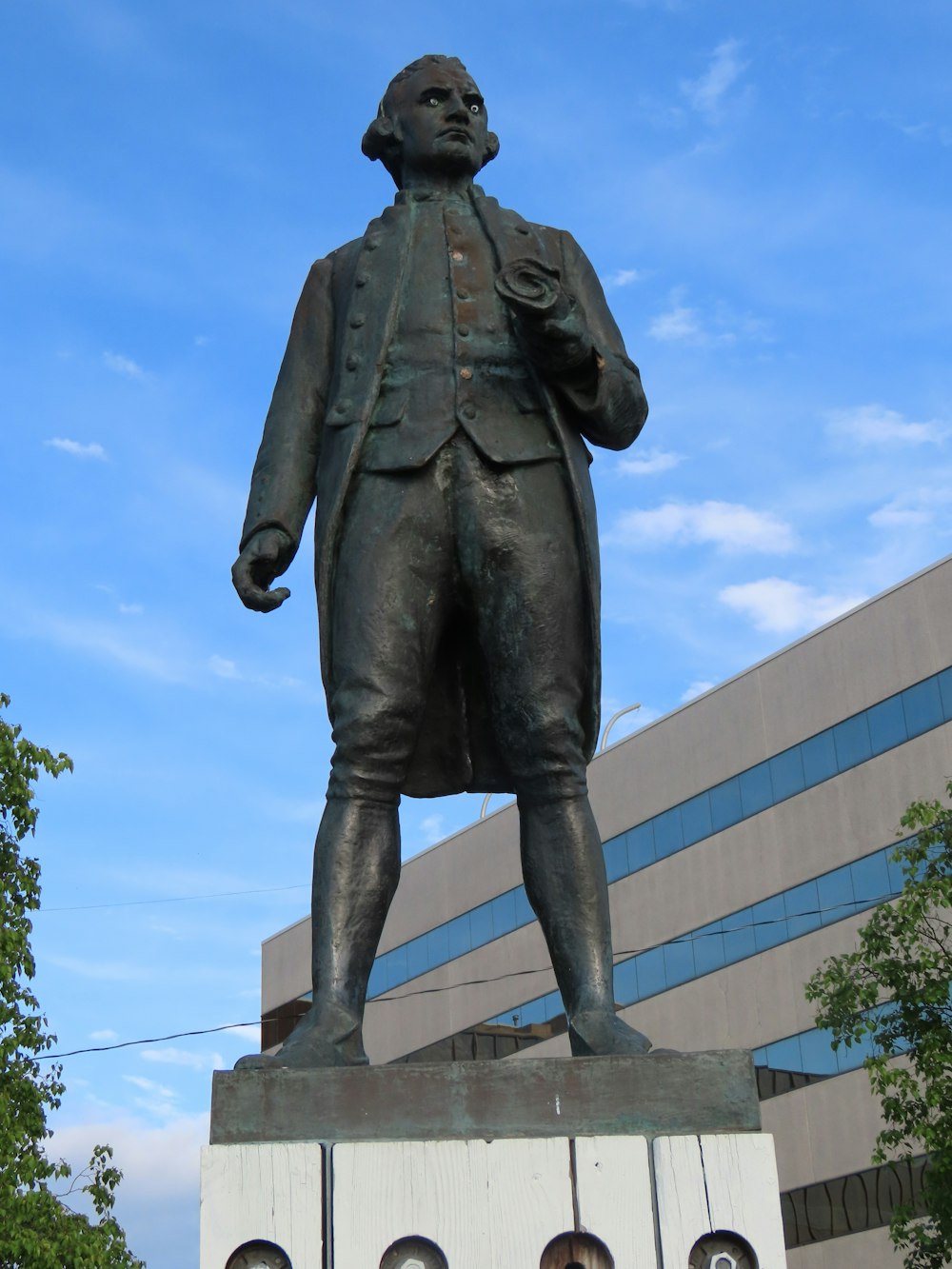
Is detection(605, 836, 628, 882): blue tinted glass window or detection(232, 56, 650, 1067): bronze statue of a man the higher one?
detection(605, 836, 628, 882): blue tinted glass window

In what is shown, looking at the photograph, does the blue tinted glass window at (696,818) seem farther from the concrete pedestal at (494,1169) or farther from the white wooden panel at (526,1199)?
the white wooden panel at (526,1199)

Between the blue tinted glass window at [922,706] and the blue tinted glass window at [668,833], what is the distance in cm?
646

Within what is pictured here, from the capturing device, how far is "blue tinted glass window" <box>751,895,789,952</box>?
3319 cm

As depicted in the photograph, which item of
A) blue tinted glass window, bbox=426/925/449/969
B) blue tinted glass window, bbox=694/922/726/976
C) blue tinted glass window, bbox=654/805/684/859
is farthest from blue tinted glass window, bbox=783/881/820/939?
blue tinted glass window, bbox=426/925/449/969

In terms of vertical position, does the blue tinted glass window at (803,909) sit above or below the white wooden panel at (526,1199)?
above

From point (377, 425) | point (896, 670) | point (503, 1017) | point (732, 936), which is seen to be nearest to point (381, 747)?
point (377, 425)

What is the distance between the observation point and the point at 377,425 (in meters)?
5.11

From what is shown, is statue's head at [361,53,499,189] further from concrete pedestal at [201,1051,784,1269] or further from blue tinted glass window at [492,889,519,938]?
blue tinted glass window at [492,889,519,938]

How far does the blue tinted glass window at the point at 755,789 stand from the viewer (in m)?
34.5

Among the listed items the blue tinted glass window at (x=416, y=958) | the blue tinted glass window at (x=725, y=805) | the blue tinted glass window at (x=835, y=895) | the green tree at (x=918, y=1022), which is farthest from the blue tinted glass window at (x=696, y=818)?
the green tree at (x=918, y=1022)

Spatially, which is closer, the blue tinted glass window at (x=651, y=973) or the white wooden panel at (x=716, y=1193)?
the white wooden panel at (x=716, y=1193)

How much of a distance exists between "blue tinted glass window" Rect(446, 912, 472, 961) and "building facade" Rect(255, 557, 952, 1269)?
0.08 m

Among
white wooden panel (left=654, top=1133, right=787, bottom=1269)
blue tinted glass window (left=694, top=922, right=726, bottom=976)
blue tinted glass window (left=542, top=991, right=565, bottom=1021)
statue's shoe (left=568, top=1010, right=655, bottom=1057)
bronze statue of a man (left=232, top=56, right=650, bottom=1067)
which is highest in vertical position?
blue tinted glass window (left=694, top=922, right=726, bottom=976)

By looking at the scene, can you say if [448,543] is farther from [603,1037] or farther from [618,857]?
[618,857]
